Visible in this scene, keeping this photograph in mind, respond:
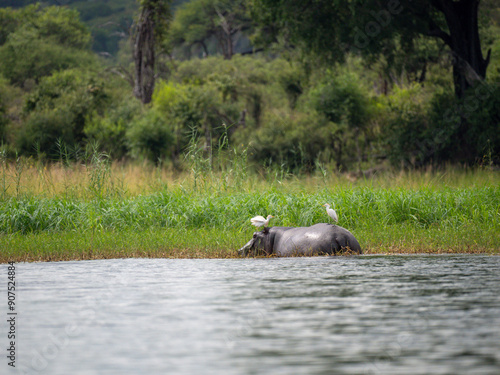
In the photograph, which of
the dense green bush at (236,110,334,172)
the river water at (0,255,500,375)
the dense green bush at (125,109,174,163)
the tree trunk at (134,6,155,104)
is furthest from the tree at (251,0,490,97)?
the river water at (0,255,500,375)

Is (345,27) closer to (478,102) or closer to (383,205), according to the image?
(478,102)

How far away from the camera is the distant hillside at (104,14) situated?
7288cm

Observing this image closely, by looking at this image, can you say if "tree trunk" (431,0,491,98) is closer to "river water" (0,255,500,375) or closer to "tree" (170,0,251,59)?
"river water" (0,255,500,375)

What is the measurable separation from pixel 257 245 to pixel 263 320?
4259 millimetres

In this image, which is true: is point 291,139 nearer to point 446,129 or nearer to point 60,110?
point 446,129

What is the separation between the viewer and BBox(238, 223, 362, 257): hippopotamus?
29.7 feet

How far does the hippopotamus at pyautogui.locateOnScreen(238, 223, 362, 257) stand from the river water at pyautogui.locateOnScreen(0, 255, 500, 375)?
Result: 100 cm

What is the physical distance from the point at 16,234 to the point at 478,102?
1495 centimetres

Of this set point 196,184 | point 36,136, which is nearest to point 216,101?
point 36,136

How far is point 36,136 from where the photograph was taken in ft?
103

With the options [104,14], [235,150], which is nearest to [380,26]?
[235,150]

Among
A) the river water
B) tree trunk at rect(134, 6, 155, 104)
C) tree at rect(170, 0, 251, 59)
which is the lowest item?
the river water

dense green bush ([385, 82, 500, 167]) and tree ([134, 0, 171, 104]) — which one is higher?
tree ([134, 0, 171, 104])

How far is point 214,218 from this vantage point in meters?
11.7
